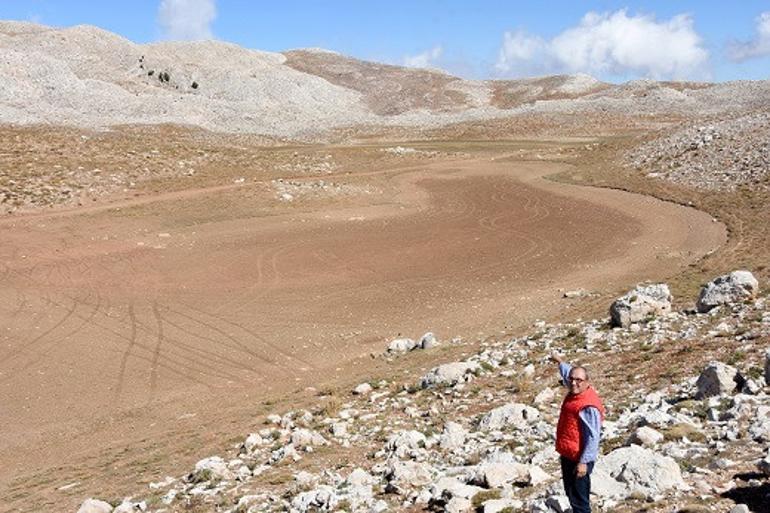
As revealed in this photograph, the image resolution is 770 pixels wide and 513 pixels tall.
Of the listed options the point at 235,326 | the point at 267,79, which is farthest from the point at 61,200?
the point at 267,79

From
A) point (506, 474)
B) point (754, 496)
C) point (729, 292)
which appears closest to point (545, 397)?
point (506, 474)

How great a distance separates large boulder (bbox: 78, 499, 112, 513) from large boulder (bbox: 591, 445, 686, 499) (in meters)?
7.47

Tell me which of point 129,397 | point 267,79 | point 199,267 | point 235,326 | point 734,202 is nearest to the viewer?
point 129,397

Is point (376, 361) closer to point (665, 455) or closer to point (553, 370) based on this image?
point (553, 370)

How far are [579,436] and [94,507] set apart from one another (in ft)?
25.5

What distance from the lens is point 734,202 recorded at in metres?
38.9

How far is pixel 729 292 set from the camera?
1755 cm

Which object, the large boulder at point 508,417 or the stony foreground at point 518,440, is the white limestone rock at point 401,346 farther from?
the large boulder at point 508,417

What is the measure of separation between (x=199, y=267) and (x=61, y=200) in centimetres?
1641

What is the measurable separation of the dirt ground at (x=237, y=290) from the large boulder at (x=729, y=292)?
5122 millimetres

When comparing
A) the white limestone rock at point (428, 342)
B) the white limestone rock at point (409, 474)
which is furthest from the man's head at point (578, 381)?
the white limestone rock at point (428, 342)

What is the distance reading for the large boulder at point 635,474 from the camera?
8148 millimetres

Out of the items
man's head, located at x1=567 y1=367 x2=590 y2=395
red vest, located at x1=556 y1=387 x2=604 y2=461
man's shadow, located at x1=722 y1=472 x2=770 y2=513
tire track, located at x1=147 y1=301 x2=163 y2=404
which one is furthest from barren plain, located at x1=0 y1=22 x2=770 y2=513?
man's head, located at x1=567 y1=367 x2=590 y2=395

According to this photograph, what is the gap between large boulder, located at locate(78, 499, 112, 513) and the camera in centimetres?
1087
